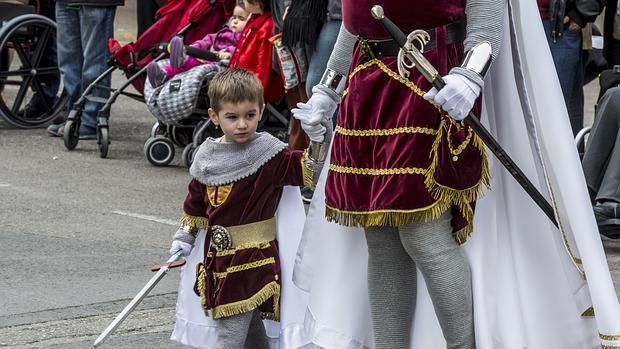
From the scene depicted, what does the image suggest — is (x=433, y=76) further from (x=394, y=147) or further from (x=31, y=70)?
(x=31, y=70)

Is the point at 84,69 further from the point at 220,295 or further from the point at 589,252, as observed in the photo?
the point at 589,252

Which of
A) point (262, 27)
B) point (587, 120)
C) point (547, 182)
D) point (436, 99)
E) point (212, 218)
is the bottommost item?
point (587, 120)

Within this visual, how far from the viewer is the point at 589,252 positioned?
3.82m

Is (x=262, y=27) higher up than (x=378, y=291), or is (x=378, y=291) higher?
(x=378, y=291)

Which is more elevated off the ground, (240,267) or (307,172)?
(307,172)

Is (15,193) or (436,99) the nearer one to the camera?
(436,99)

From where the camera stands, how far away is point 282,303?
14.4 feet

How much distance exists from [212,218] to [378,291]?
66cm

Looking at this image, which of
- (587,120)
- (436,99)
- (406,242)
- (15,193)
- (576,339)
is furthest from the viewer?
(587,120)

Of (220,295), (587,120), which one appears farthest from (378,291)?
(587,120)

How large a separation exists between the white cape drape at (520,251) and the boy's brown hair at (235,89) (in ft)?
1.25

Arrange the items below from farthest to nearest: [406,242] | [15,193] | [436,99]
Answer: [15,193]
[406,242]
[436,99]

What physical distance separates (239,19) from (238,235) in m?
4.51

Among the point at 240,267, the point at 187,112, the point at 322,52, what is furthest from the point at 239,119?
the point at 187,112
